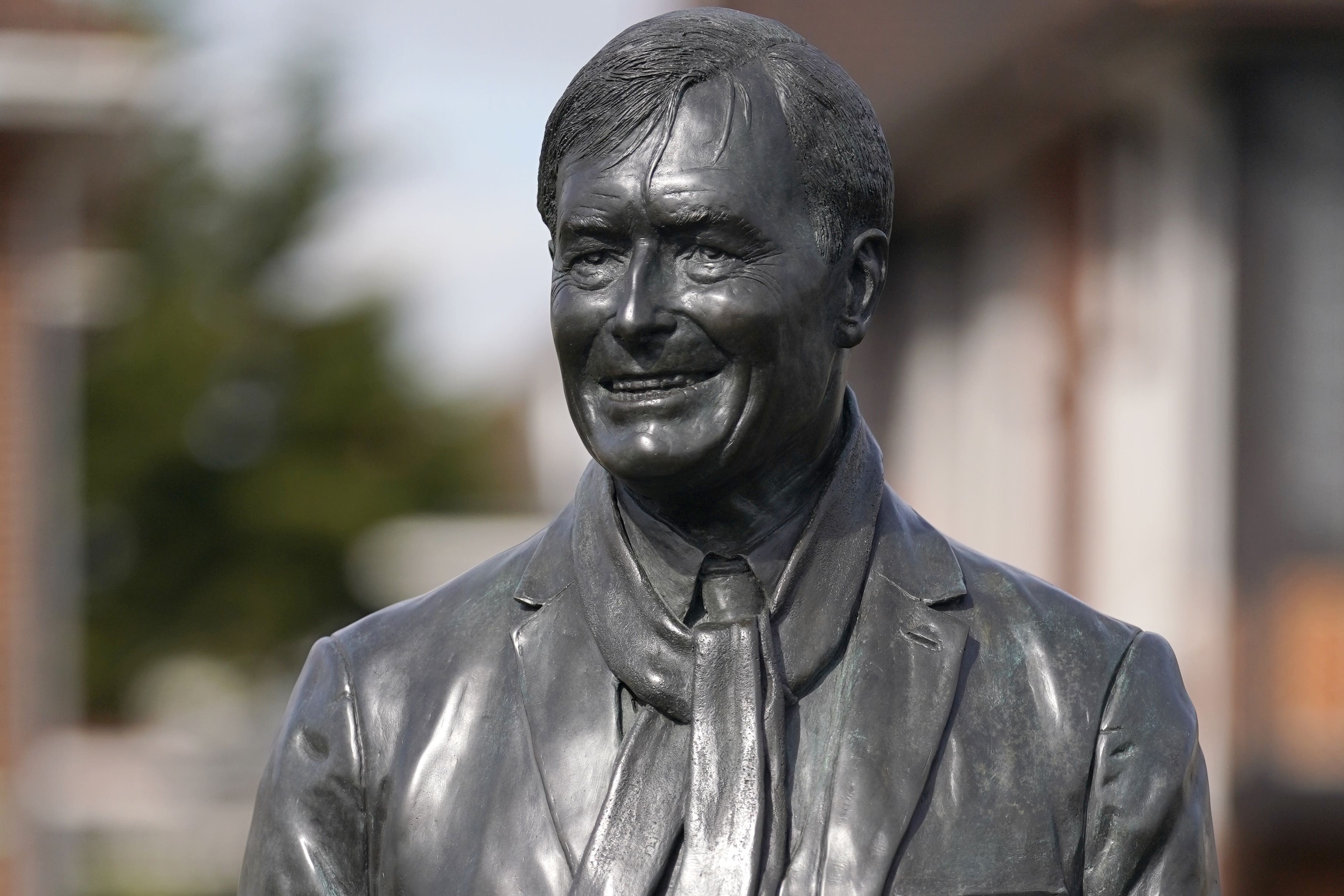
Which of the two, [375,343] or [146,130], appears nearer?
[146,130]

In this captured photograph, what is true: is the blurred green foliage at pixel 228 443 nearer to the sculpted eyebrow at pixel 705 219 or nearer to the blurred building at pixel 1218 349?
the blurred building at pixel 1218 349

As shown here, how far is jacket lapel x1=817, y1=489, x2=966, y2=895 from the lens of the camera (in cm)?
308

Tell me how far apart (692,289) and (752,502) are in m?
0.37

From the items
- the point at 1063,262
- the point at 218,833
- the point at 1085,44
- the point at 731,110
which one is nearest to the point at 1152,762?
the point at 731,110

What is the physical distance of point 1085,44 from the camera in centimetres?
1000

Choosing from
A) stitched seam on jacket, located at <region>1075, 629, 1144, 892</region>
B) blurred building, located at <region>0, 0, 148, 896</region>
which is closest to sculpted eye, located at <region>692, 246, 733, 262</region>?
stitched seam on jacket, located at <region>1075, 629, 1144, 892</region>

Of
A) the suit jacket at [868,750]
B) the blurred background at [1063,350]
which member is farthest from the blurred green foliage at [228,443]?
the suit jacket at [868,750]

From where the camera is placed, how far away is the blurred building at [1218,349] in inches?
397

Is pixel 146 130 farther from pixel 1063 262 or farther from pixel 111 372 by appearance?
pixel 111 372

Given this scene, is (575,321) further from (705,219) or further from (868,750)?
(868,750)

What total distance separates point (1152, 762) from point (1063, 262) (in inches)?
370

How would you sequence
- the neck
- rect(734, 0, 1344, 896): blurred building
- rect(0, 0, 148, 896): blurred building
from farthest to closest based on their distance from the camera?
1. rect(0, 0, 148, 896): blurred building
2. rect(734, 0, 1344, 896): blurred building
3. the neck

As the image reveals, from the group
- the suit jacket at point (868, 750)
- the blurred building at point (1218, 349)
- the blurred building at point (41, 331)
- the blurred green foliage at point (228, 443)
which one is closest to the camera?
the suit jacket at point (868, 750)

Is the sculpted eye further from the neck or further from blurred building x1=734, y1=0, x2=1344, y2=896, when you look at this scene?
blurred building x1=734, y1=0, x2=1344, y2=896
